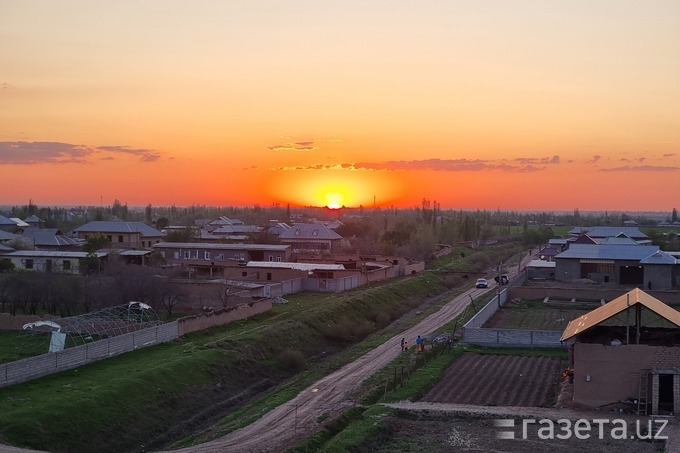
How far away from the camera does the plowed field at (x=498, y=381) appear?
→ 875 inches

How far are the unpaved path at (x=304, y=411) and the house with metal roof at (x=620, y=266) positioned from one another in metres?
23.9

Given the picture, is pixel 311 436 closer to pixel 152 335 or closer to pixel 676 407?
pixel 676 407

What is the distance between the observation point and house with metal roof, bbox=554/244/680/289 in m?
48.9

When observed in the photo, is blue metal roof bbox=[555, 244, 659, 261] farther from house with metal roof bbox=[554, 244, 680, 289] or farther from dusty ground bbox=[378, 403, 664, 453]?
dusty ground bbox=[378, 403, 664, 453]

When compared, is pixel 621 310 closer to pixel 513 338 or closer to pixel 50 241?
pixel 513 338

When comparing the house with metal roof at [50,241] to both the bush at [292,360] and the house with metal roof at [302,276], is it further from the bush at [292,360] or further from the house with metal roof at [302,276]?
the bush at [292,360]

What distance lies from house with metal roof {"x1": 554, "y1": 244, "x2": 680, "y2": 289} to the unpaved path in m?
23.9

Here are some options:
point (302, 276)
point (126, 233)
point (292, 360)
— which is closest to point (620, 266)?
point (302, 276)

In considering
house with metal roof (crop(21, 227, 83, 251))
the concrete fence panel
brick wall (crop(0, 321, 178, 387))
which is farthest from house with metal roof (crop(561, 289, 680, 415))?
house with metal roof (crop(21, 227, 83, 251))

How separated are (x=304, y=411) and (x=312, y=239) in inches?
2144

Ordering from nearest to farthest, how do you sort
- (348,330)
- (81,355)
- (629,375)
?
1. (629,375)
2. (81,355)
3. (348,330)

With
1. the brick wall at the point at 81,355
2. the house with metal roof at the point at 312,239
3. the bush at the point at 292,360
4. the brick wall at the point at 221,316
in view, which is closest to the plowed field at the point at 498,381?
the bush at the point at 292,360

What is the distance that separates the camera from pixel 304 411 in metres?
21.2

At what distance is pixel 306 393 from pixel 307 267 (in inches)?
1129
